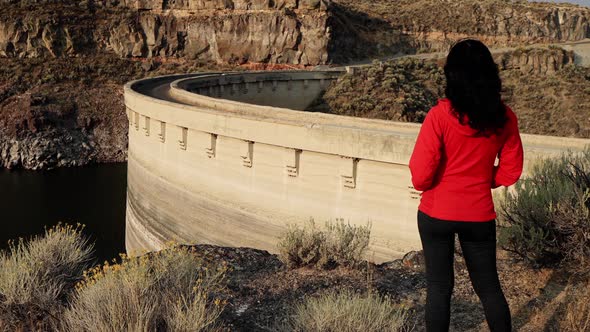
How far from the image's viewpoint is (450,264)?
13.2 feet

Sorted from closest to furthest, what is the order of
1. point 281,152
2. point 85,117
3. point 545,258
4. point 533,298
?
1. point 533,298
2. point 545,258
3. point 281,152
4. point 85,117

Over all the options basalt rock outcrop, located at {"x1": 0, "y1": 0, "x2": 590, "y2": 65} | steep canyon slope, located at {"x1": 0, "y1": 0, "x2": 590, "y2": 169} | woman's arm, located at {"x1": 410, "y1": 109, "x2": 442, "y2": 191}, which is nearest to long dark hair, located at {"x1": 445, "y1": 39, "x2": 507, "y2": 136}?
woman's arm, located at {"x1": 410, "y1": 109, "x2": 442, "y2": 191}

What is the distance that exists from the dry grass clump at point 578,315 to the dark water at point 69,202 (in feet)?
72.6

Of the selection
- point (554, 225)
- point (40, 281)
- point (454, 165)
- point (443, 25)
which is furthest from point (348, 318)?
point (443, 25)

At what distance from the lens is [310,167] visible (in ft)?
39.3

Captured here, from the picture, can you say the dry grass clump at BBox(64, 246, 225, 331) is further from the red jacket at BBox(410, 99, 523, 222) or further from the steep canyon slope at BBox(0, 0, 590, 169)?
the steep canyon slope at BBox(0, 0, 590, 169)

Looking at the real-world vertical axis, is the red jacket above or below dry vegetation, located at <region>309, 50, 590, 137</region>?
above

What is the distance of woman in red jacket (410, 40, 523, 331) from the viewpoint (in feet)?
12.0

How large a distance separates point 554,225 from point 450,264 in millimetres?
2934

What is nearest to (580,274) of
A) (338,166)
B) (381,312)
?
(381,312)

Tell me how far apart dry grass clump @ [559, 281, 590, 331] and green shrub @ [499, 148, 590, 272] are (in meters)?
0.94

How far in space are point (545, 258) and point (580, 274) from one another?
45 centimetres

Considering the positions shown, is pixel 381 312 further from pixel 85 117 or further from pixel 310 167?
pixel 85 117

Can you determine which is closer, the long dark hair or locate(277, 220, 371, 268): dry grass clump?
the long dark hair
